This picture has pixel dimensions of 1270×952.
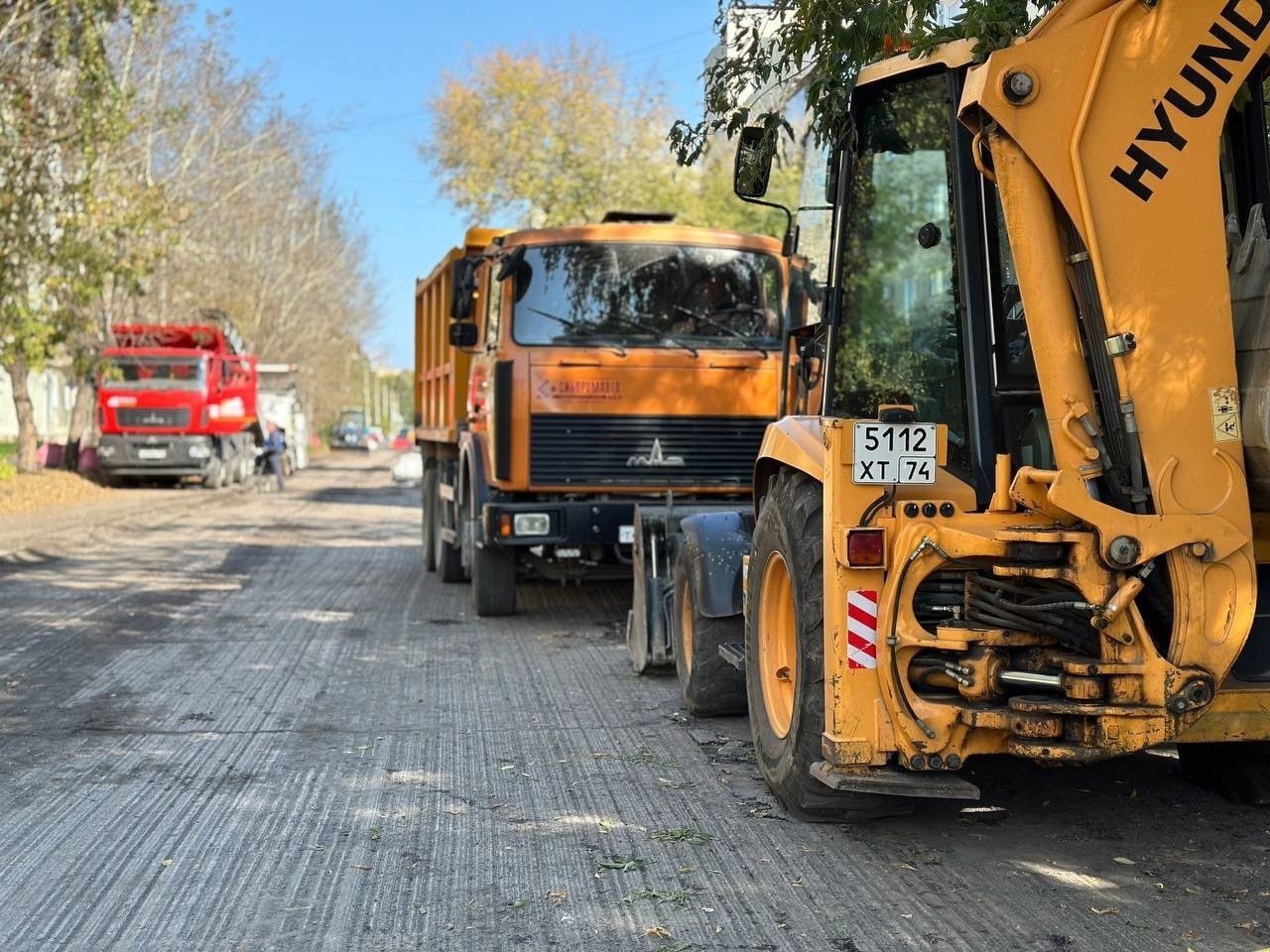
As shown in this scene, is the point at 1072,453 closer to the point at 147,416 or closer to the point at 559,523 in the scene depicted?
the point at 559,523

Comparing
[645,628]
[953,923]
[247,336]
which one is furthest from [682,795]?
[247,336]

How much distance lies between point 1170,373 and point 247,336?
51487 mm

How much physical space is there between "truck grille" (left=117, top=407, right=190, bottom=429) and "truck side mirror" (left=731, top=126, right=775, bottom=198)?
29525 millimetres

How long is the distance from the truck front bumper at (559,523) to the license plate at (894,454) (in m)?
6.16

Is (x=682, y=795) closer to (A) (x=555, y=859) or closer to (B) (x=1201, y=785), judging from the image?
(A) (x=555, y=859)

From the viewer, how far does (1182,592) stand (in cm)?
459

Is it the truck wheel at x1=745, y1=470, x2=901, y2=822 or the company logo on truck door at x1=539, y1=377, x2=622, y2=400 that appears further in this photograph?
the company logo on truck door at x1=539, y1=377, x2=622, y2=400

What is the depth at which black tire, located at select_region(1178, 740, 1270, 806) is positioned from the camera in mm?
5664

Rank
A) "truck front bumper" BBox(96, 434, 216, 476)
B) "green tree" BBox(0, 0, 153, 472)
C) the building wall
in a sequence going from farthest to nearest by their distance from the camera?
1. the building wall
2. "truck front bumper" BBox(96, 434, 216, 476)
3. "green tree" BBox(0, 0, 153, 472)

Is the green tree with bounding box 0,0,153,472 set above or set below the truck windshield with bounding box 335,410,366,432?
above

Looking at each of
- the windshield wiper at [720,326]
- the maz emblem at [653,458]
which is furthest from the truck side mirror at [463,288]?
the maz emblem at [653,458]

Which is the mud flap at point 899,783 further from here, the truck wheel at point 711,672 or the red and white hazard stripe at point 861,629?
the truck wheel at point 711,672

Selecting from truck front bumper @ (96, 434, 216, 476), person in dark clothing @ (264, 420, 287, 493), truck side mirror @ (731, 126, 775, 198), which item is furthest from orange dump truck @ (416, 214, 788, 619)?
truck front bumper @ (96, 434, 216, 476)

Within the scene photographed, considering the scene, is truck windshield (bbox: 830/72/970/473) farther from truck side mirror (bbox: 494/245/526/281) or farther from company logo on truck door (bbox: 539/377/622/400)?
truck side mirror (bbox: 494/245/526/281)
